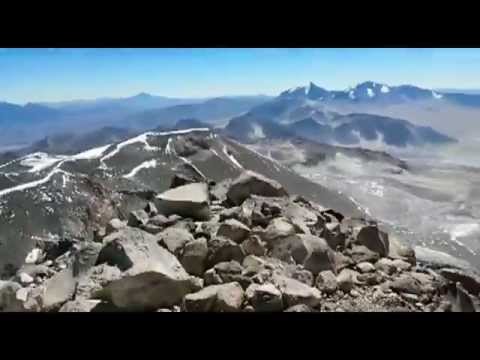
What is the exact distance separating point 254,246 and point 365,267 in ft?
2.48

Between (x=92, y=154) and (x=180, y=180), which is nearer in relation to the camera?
(x=92, y=154)

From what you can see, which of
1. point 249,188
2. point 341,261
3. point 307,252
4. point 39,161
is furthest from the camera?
point 249,188

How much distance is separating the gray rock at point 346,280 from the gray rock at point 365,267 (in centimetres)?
9

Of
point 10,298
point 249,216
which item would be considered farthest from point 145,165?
point 10,298

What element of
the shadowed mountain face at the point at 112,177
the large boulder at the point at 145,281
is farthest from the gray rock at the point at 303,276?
the shadowed mountain face at the point at 112,177

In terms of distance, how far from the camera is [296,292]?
3.06 metres

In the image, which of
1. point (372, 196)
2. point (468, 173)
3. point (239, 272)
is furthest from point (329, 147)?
point (239, 272)

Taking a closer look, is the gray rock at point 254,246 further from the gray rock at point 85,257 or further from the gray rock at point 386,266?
the gray rock at point 85,257

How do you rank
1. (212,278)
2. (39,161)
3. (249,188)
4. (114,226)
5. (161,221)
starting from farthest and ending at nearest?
(249,188) → (39,161) → (114,226) → (161,221) → (212,278)

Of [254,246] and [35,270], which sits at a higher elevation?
[254,246]

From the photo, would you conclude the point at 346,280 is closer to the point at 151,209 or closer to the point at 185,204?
the point at 185,204

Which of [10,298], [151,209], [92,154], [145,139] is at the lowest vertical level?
[10,298]

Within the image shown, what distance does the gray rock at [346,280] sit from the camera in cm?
326

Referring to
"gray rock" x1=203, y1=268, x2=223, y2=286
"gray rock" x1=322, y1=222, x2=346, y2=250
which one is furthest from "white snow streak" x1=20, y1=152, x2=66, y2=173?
"gray rock" x1=322, y1=222, x2=346, y2=250
